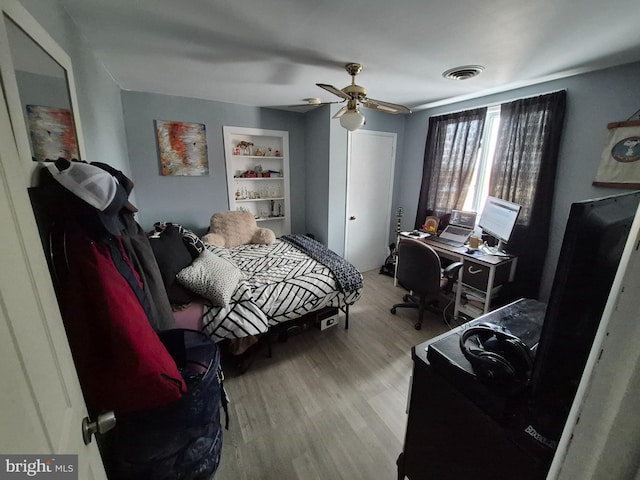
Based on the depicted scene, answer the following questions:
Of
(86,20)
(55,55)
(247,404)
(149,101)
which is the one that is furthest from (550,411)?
(149,101)

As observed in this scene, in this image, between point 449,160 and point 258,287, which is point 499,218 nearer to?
point 449,160

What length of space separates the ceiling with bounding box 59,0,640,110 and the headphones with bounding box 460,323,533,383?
5.05 feet

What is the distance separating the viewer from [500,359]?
776mm

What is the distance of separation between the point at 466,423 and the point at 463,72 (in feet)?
7.99

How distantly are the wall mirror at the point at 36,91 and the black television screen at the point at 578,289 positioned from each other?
149 centimetres

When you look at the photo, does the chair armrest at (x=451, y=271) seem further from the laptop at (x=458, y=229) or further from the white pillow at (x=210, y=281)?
the white pillow at (x=210, y=281)

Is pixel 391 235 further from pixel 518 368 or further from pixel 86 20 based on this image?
pixel 86 20

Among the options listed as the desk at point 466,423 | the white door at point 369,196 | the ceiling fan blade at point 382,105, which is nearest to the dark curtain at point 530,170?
the ceiling fan blade at point 382,105

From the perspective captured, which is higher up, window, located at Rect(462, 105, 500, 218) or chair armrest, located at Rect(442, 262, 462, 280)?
window, located at Rect(462, 105, 500, 218)

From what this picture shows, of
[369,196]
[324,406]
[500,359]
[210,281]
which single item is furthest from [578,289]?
[369,196]

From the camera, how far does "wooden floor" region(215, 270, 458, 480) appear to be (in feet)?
4.55

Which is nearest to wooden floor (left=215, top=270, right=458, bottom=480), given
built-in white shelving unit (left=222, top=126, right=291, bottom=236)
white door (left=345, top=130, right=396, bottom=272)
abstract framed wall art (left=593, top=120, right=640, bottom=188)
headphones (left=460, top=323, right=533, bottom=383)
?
headphones (left=460, top=323, right=533, bottom=383)

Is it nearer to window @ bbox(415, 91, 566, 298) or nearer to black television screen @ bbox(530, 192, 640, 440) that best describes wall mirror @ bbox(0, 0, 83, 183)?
black television screen @ bbox(530, 192, 640, 440)

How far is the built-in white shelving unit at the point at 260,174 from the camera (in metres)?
3.46
